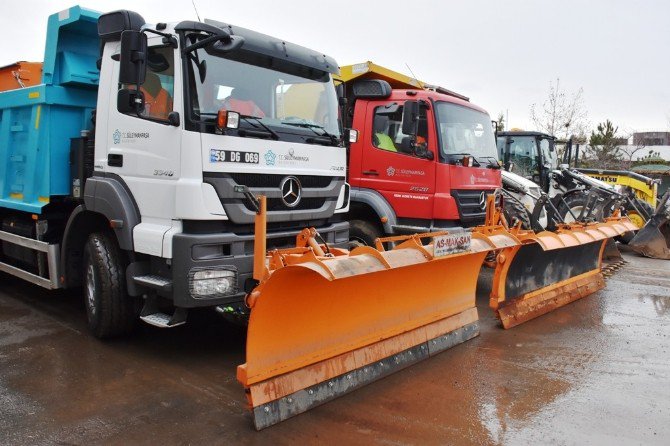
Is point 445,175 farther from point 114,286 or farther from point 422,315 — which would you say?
point 114,286

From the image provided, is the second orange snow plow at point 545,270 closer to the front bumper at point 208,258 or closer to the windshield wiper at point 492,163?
the windshield wiper at point 492,163

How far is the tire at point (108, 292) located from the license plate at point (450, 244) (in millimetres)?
2648

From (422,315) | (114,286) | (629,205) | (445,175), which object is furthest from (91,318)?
(629,205)

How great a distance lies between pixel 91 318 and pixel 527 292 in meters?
4.44

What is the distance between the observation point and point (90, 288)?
4.80 metres

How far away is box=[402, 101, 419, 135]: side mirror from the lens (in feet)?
21.3

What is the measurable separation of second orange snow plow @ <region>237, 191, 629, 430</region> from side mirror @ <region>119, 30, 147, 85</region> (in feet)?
4.76

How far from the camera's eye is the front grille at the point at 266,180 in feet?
13.7

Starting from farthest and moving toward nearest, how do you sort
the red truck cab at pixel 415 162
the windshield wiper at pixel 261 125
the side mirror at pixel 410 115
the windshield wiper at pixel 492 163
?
1. the windshield wiper at pixel 492 163
2. the red truck cab at pixel 415 162
3. the side mirror at pixel 410 115
4. the windshield wiper at pixel 261 125

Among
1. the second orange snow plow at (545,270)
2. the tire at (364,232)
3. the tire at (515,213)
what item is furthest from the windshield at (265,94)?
the tire at (515,213)

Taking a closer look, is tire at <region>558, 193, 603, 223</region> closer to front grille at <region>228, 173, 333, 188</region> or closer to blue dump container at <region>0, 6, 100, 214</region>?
front grille at <region>228, 173, 333, 188</region>

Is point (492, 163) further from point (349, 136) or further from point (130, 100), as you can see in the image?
point (130, 100)

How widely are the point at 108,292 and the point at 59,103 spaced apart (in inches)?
78.1

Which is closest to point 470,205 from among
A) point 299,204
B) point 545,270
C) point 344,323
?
point 545,270
